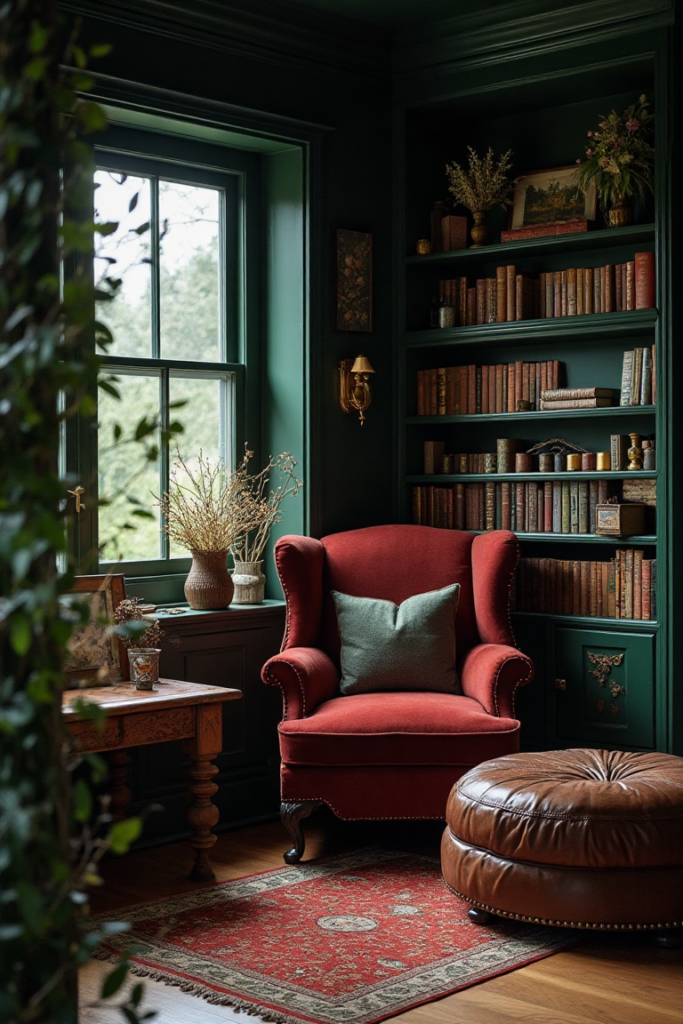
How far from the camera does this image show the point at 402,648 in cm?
451

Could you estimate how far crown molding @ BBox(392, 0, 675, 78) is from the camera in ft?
14.8

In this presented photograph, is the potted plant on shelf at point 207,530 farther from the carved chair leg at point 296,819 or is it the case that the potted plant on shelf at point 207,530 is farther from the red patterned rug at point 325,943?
the red patterned rug at point 325,943

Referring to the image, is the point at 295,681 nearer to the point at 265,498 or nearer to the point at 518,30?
the point at 265,498

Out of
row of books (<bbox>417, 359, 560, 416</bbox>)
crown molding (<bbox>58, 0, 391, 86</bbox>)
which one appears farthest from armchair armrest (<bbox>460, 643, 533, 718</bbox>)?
crown molding (<bbox>58, 0, 391, 86</bbox>)

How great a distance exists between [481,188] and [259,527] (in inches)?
69.7

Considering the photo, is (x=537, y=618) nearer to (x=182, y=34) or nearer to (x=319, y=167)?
(x=319, y=167)

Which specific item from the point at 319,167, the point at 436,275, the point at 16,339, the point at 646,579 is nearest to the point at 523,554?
the point at 646,579

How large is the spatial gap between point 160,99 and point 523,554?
240 cm

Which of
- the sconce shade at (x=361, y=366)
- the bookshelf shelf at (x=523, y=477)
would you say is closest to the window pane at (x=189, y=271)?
the sconce shade at (x=361, y=366)

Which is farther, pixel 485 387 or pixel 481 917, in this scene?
pixel 485 387

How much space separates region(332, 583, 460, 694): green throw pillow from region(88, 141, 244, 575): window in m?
0.88

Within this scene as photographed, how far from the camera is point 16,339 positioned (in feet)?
4.31

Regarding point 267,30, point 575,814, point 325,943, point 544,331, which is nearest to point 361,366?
point 544,331

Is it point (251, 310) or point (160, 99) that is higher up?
point (160, 99)
